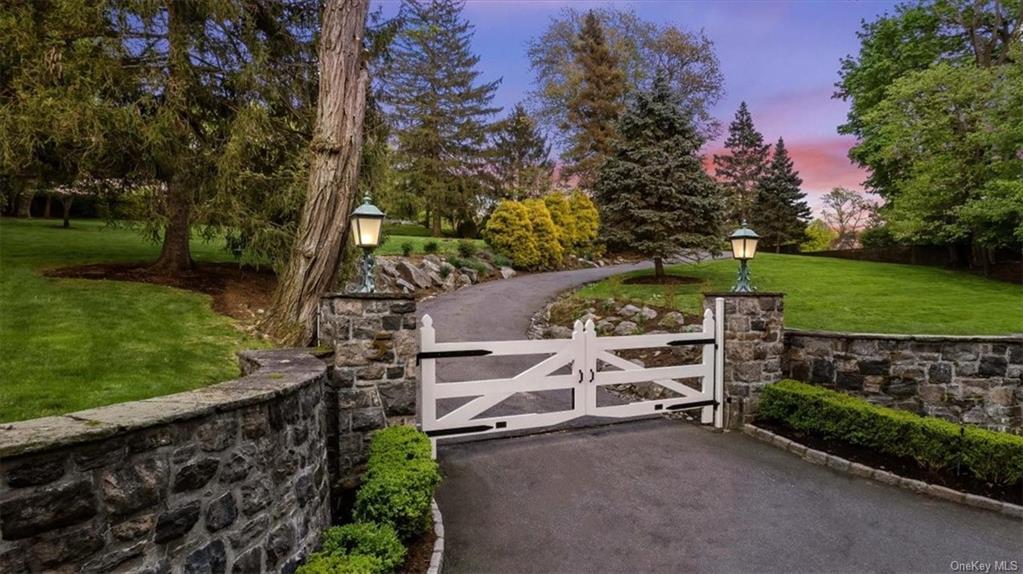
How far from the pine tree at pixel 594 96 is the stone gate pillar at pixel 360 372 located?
63.7 feet

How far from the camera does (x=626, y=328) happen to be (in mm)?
9312

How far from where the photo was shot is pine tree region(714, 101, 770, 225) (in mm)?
34938

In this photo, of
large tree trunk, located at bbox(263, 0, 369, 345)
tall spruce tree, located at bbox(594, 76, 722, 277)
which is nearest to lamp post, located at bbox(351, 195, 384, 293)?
large tree trunk, located at bbox(263, 0, 369, 345)

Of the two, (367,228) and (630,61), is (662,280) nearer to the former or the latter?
(367,228)

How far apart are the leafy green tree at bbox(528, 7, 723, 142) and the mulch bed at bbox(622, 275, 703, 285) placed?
11.2 m

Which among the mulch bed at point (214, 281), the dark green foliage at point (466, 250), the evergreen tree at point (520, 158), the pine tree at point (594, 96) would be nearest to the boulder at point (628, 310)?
the mulch bed at point (214, 281)

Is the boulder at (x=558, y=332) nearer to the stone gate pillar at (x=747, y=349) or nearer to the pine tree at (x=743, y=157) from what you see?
the stone gate pillar at (x=747, y=349)

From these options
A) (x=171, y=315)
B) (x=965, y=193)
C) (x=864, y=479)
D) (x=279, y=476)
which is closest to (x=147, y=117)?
(x=171, y=315)

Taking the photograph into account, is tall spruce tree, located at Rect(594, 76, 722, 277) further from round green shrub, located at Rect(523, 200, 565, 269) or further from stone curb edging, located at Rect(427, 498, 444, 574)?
stone curb edging, located at Rect(427, 498, 444, 574)

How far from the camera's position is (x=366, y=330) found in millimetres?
4285

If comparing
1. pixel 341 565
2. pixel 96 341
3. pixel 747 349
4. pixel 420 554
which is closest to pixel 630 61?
pixel 747 349

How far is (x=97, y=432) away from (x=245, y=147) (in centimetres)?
685

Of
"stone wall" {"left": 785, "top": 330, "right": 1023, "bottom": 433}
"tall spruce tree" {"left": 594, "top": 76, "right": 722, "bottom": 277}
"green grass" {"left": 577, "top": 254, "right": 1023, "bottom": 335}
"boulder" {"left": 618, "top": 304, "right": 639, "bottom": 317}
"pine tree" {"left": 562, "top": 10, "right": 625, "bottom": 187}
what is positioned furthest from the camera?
"pine tree" {"left": 562, "top": 10, "right": 625, "bottom": 187}

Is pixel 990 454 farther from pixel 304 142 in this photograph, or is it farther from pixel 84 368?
pixel 304 142
